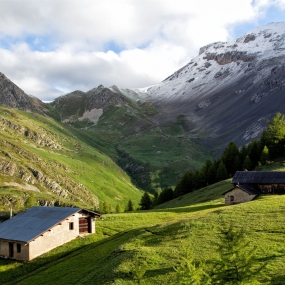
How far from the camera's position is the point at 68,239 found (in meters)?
56.2

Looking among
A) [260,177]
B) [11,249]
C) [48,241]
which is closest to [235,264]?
[48,241]

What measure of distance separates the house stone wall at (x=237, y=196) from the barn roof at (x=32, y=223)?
30.7m

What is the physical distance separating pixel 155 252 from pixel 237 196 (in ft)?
138

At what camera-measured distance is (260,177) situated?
82812mm

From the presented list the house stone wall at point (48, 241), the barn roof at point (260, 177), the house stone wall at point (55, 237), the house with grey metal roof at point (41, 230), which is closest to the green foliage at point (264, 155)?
the barn roof at point (260, 177)

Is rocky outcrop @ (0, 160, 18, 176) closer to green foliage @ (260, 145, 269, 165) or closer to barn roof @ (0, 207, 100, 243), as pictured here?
barn roof @ (0, 207, 100, 243)

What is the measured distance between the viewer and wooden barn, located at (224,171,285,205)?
7588cm

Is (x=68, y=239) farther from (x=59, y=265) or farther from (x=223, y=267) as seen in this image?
(x=223, y=267)

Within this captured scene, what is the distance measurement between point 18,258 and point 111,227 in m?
17.2

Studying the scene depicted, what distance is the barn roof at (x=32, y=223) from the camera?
52500 mm

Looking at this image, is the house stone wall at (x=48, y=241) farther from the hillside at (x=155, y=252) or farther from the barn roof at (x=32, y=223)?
the hillside at (x=155, y=252)

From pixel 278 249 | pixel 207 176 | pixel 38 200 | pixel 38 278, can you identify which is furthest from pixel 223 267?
pixel 38 200

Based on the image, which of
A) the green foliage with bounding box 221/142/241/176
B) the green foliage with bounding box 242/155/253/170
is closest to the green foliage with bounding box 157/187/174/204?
the green foliage with bounding box 221/142/241/176

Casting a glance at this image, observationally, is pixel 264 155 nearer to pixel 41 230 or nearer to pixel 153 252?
pixel 41 230
